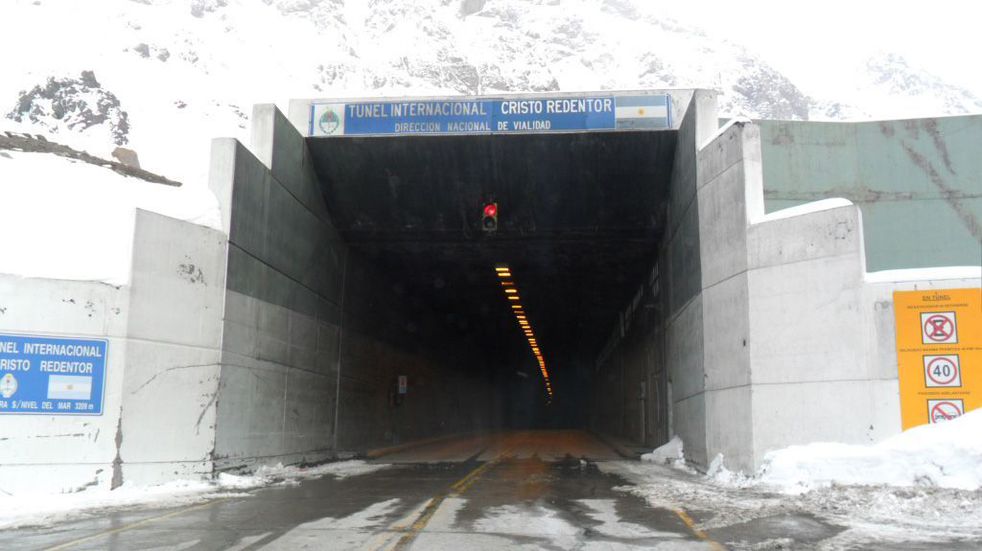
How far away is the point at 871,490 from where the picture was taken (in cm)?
1252

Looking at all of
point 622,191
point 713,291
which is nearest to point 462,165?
point 622,191

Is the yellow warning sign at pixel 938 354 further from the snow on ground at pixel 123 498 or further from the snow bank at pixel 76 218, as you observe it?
the snow bank at pixel 76 218

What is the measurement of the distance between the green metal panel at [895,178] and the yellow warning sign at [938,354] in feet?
16.6

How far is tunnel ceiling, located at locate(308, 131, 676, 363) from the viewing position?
22.2 metres

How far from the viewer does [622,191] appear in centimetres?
2359

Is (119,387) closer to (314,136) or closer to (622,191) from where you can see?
(314,136)

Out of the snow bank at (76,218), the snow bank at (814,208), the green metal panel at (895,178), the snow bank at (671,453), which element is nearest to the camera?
the snow bank at (76,218)

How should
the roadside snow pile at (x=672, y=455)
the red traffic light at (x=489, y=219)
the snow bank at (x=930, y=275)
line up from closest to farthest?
the snow bank at (x=930, y=275), the roadside snow pile at (x=672, y=455), the red traffic light at (x=489, y=219)

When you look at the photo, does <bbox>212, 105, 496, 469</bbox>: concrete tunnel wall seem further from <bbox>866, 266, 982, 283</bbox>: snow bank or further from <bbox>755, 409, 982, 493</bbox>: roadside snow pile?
<bbox>866, 266, 982, 283</bbox>: snow bank

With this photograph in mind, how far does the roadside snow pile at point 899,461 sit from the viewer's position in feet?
39.9

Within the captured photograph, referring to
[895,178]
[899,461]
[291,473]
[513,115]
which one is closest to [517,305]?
[513,115]

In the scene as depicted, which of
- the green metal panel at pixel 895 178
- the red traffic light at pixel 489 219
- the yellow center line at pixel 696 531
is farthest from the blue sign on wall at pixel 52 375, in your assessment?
the green metal panel at pixel 895 178

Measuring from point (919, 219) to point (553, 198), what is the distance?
9.33m

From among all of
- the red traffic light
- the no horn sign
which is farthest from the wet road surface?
the red traffic light
